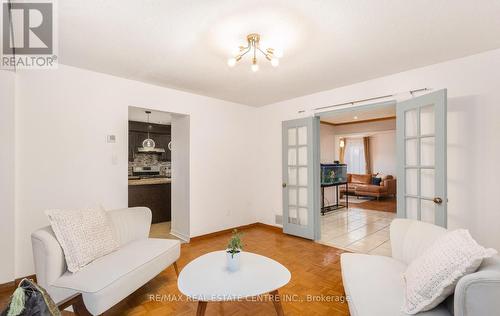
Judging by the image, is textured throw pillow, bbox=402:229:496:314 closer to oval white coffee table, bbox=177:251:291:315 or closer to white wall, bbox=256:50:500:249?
oval white coffee table, bbox=177:251:291:315

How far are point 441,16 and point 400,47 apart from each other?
1.70 feet

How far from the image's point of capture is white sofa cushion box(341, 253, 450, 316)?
4.36 ft

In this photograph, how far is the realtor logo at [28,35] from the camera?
1.70 meters

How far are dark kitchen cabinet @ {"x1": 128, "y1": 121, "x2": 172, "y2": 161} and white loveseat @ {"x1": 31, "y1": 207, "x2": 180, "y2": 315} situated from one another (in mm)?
4716

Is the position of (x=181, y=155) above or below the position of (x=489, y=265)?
above

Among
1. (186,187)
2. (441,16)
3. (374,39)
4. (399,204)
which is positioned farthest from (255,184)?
(441,16)

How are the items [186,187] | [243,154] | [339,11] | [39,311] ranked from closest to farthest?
1. [39,311]
2. [339,11]
3. [186,187]
4. [243,154]

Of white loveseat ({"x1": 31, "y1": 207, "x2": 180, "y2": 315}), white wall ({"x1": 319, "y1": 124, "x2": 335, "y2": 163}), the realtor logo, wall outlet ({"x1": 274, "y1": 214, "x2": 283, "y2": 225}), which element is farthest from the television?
the realtor logo

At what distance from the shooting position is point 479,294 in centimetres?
107

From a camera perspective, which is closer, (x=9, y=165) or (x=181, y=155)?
(x=9, y=165)

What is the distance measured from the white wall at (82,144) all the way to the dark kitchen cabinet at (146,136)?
3.30m

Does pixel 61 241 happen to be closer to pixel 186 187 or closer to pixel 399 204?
pixel 186 187

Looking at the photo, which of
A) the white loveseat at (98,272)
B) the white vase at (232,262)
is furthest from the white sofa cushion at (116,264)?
the white vase at (232,262)

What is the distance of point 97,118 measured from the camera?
293 cm
